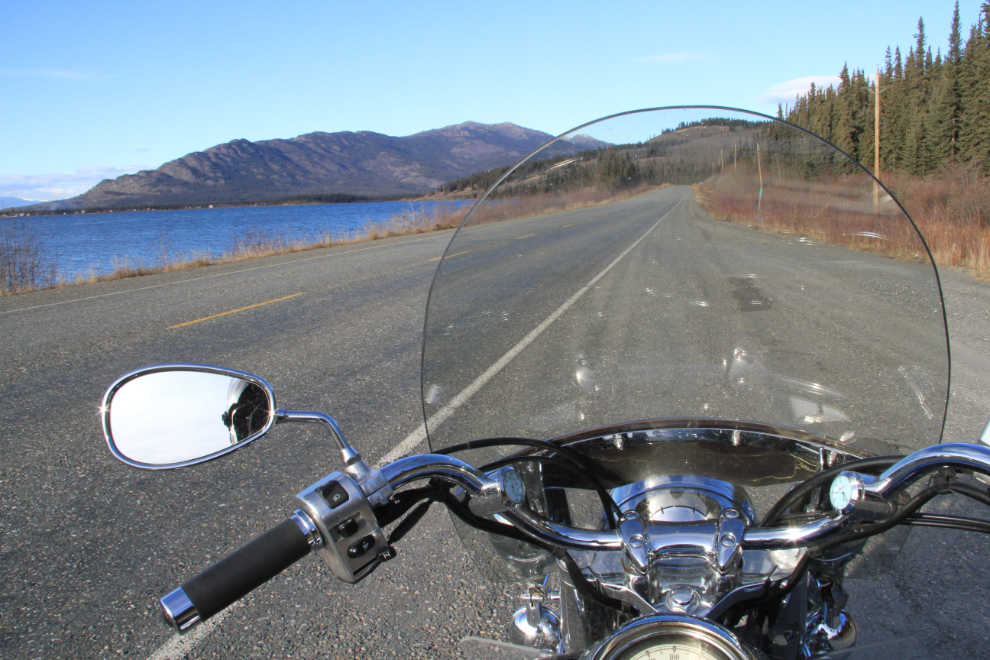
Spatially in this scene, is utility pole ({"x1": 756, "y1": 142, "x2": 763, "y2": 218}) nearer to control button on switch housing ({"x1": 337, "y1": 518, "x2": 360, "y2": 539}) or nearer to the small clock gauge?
the small clock gauge

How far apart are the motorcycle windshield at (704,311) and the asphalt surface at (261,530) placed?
7 centimetres

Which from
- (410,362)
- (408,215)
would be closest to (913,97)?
(408,215)

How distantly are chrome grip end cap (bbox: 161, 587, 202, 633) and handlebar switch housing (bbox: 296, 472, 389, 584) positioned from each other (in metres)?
0.19

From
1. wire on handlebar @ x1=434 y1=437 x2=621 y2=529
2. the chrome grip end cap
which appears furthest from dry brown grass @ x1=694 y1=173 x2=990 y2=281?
the chrome grip end cap

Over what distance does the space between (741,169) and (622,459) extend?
0.78 meters

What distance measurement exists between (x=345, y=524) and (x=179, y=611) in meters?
0.24

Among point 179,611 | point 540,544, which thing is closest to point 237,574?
point 179,611

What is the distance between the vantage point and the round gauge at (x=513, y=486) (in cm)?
121

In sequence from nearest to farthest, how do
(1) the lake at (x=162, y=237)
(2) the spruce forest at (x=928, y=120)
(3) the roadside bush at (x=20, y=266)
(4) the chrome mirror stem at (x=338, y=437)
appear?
(4) the chrome mirror stem at (x=338, y=437), (3) the roadside bush at (x=20, y=266), (1) the lake at (x=162, y=237), (2) the spruce forest at (x=928, y=120)

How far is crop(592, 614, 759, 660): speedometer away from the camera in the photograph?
2.96ft

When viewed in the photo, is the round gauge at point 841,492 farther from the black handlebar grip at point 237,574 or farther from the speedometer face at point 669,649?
the black handlebar grip at point 237,574

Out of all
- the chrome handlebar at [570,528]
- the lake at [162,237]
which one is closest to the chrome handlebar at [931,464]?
the chrome handlebar at [570,528]

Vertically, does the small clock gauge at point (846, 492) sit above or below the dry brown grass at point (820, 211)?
below

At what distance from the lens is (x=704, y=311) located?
1591mm
